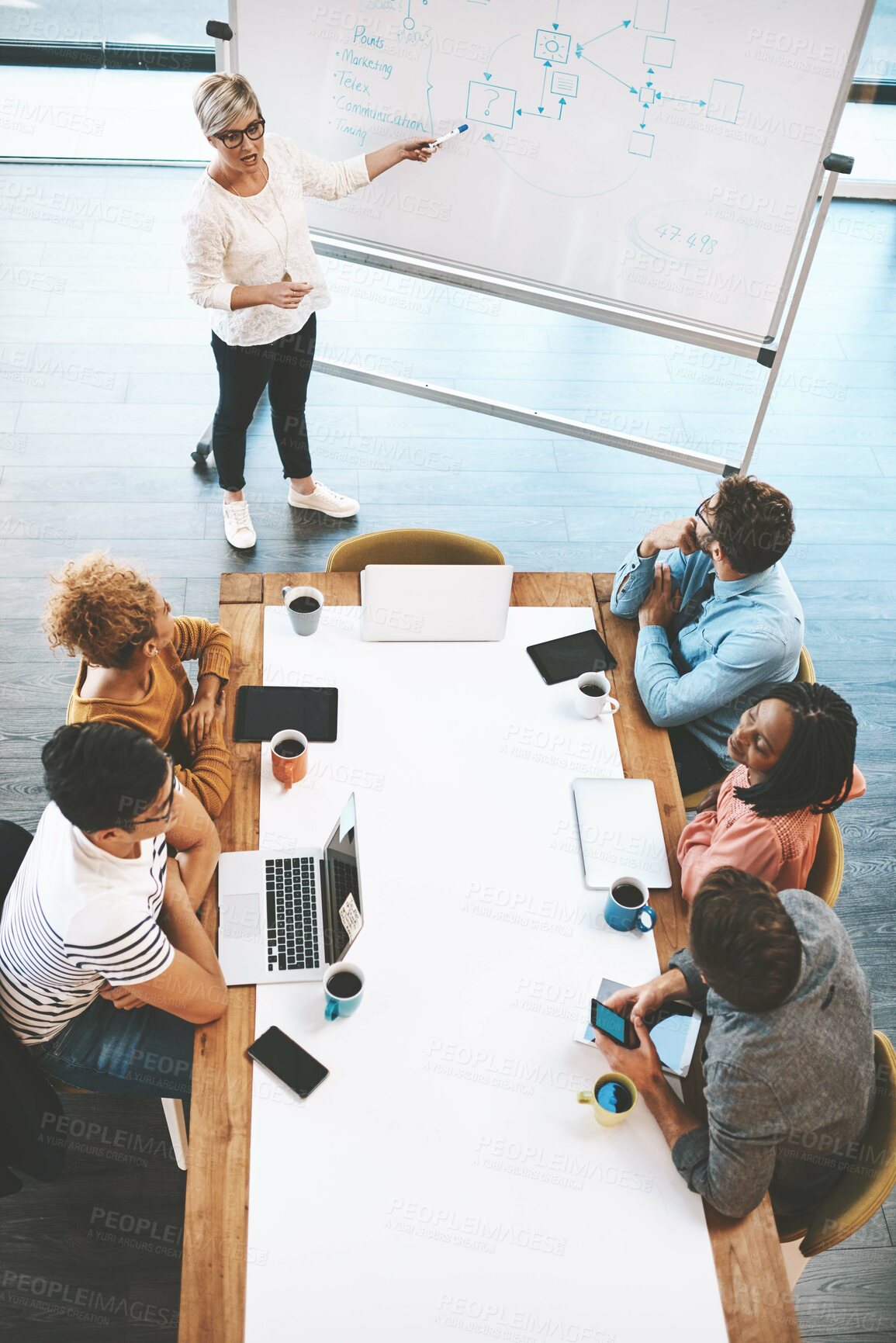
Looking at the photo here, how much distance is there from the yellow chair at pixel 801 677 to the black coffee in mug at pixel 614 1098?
2.67 feet

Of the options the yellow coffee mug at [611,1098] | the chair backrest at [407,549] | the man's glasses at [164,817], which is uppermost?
the man's glasses at [164,817]

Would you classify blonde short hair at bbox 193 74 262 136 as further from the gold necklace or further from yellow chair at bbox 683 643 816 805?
yellow chair at bbox 683 643 816 805

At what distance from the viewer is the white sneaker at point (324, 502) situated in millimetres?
3891

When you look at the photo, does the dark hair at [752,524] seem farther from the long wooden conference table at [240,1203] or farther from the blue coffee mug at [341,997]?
the blue coffee mug at [341,997]

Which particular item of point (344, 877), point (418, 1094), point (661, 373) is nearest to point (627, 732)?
point (344, 877)

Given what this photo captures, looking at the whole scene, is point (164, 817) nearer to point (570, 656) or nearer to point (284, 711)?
point (284, 711)

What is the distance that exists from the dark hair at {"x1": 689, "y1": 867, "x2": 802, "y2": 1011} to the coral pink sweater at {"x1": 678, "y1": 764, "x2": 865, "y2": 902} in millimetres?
305

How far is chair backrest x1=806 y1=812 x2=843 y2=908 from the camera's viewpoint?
216cm

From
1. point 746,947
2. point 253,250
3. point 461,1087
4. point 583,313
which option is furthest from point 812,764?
point 253,250

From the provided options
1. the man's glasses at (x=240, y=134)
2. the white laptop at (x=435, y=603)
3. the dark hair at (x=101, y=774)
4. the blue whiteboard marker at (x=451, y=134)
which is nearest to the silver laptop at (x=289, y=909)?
the dark hair at (x=101, y=774)

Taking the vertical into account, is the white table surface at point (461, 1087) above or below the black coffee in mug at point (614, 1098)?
below

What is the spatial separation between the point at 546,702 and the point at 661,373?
2.58 m

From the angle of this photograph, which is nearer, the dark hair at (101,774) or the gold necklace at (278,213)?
the dark hair at (101,774)

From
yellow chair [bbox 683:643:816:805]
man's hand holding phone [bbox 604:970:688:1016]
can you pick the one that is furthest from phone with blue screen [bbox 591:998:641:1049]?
yellow chair [bbox 683:643:816:805]
